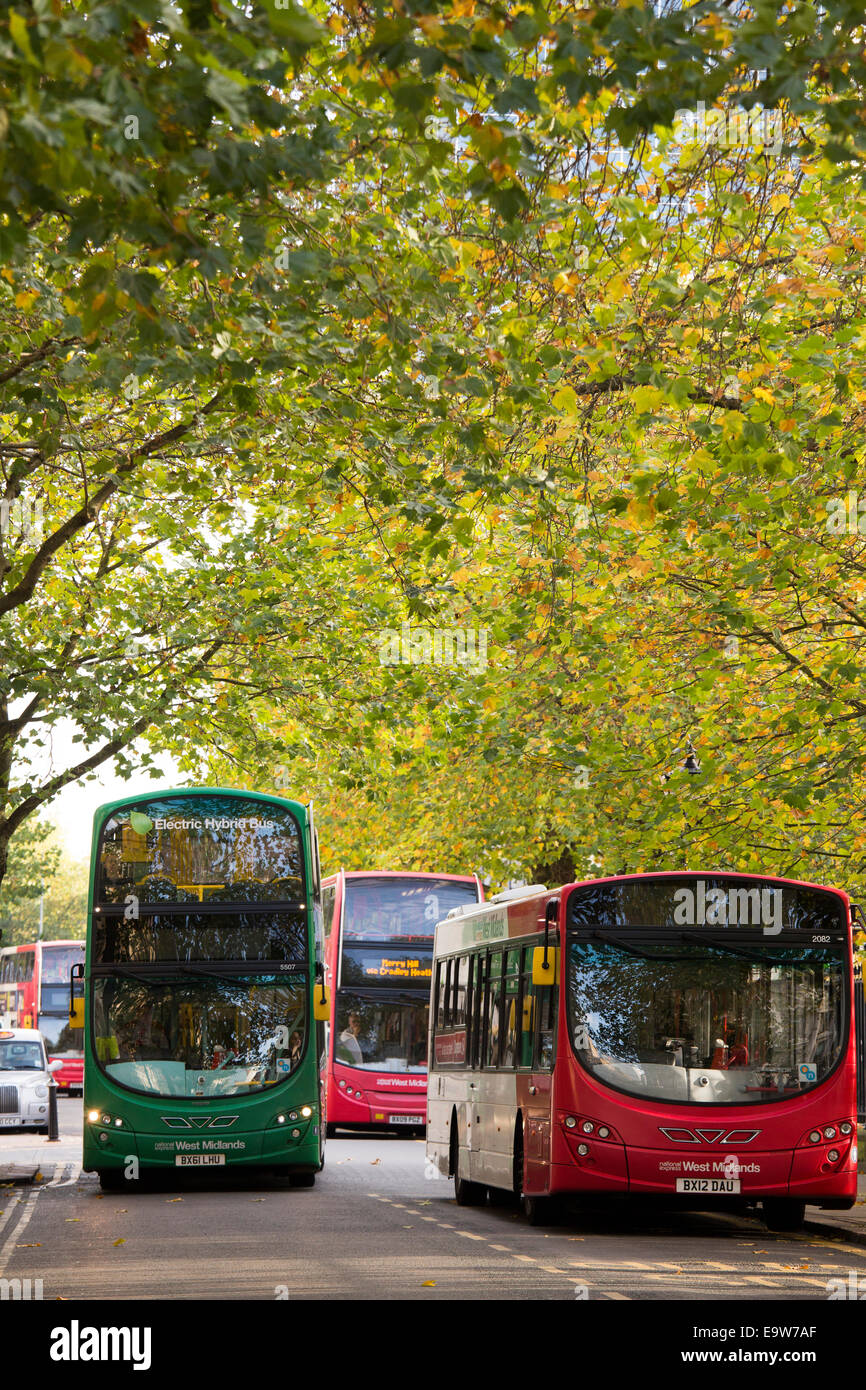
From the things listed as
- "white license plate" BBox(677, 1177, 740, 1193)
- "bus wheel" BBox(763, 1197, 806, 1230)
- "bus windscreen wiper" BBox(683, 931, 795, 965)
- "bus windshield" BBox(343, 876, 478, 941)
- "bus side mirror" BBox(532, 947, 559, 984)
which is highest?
"bus windshield" BBox(343, 876, 478, 941)

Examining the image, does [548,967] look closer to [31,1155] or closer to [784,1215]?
[784,1215]

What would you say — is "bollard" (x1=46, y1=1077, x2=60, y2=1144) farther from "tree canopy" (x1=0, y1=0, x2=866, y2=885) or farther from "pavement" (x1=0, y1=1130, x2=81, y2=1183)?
"tree canopy" (x1=0, y1=0, x2=866, y2=885)

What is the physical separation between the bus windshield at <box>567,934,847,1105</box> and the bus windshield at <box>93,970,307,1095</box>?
521 centimetres

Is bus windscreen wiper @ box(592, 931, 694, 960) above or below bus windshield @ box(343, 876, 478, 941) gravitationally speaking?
below

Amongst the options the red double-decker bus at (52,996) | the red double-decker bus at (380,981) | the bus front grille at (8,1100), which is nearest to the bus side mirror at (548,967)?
the bus front grille at (8,1100)

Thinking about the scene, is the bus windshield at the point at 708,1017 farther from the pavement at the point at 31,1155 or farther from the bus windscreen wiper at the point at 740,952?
the pavement at the point at 31,1155

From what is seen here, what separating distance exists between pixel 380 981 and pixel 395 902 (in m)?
1.35

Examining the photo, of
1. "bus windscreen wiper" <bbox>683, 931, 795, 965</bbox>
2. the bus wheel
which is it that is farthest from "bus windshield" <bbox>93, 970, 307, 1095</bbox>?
"bus windscreen wiper" <bbox>683, 931, 795, 965</bbox>

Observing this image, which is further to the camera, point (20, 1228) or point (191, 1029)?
point (191, 1029)

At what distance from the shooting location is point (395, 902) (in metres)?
30.1

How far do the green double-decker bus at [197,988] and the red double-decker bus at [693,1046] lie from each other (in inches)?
164

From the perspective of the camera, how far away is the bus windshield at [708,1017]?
15.0m

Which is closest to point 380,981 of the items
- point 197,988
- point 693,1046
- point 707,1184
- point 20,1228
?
point 197,988

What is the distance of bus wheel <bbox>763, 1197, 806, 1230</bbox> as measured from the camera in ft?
53.2
